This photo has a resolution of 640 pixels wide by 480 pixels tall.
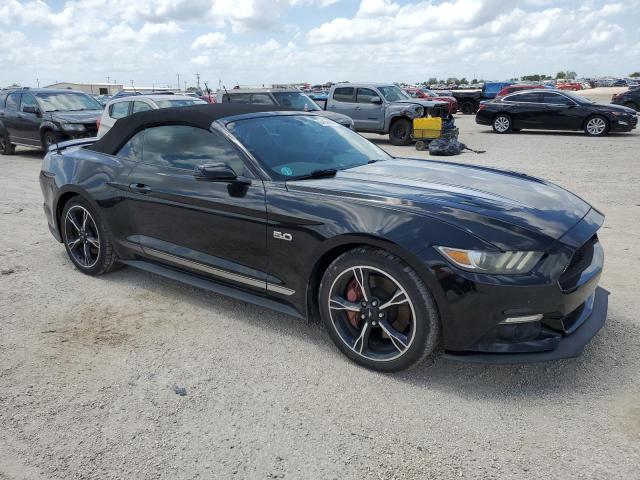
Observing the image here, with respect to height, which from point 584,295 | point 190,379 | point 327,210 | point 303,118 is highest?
point 303,118

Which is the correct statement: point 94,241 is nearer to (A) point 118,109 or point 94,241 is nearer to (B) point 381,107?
(A) point 118,109

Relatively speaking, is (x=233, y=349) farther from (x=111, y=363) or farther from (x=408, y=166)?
(x=408, y=166)

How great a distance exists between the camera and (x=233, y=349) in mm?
3475

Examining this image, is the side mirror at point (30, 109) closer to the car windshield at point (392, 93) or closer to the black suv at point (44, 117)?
the black suv at point (44, 117)

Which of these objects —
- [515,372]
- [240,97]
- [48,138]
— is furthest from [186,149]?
[240,97]

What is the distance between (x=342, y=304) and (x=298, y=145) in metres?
1.34

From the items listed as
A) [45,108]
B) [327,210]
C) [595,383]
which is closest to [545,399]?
[595,383]

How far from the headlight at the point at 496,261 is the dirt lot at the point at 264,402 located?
0.74 metres

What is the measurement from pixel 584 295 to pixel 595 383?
0.50 m

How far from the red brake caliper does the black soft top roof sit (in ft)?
5.33

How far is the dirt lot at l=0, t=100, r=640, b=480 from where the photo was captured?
2.41 meters

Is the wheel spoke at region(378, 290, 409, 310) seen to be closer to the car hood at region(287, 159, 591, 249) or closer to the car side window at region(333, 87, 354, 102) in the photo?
the car hood at region(287, 159, 591, 249)

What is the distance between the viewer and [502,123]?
1869 centimetres

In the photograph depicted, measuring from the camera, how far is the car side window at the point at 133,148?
4.31 meters
